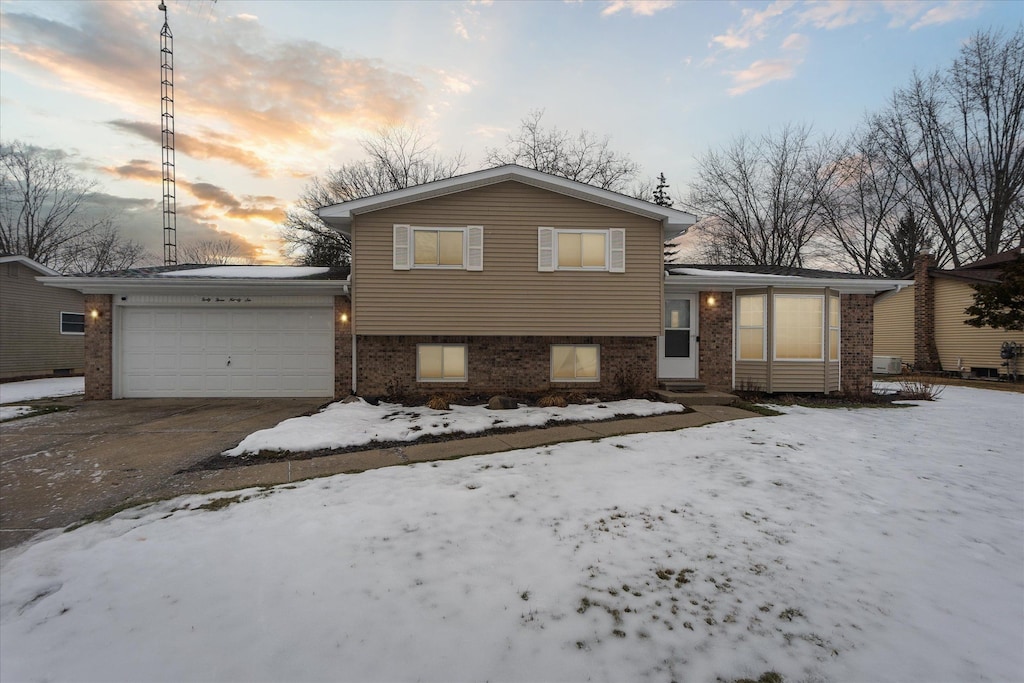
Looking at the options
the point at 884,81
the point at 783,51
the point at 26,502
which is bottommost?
the point at 26,502

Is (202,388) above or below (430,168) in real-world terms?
below

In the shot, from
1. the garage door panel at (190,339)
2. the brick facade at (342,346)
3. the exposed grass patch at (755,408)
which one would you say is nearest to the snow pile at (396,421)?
the brick facade at (342,346)

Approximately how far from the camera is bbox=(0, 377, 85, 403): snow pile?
10.7 metres

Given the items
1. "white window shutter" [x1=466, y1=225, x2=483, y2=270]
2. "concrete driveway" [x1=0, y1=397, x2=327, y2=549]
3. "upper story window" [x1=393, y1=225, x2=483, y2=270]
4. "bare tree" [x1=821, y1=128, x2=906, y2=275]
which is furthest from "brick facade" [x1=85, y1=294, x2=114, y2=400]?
"bare tree" [x1=821, y1=128, x2=906, y2=275]

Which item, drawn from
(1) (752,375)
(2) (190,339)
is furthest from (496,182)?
(2) (190,339)

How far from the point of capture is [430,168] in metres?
23.6

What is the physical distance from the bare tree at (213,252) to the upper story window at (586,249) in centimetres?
3362

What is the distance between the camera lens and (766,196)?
2412cm

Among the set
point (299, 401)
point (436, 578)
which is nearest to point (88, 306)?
point (299, 401)

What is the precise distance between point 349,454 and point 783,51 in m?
17.8

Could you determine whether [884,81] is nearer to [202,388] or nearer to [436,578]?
[436,578]

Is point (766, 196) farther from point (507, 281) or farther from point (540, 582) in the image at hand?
point (540, 582)

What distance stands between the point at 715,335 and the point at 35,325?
2338cm

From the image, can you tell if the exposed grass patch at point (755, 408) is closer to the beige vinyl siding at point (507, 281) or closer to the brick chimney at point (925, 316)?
the beige vinyl siding at point (507, 281)
